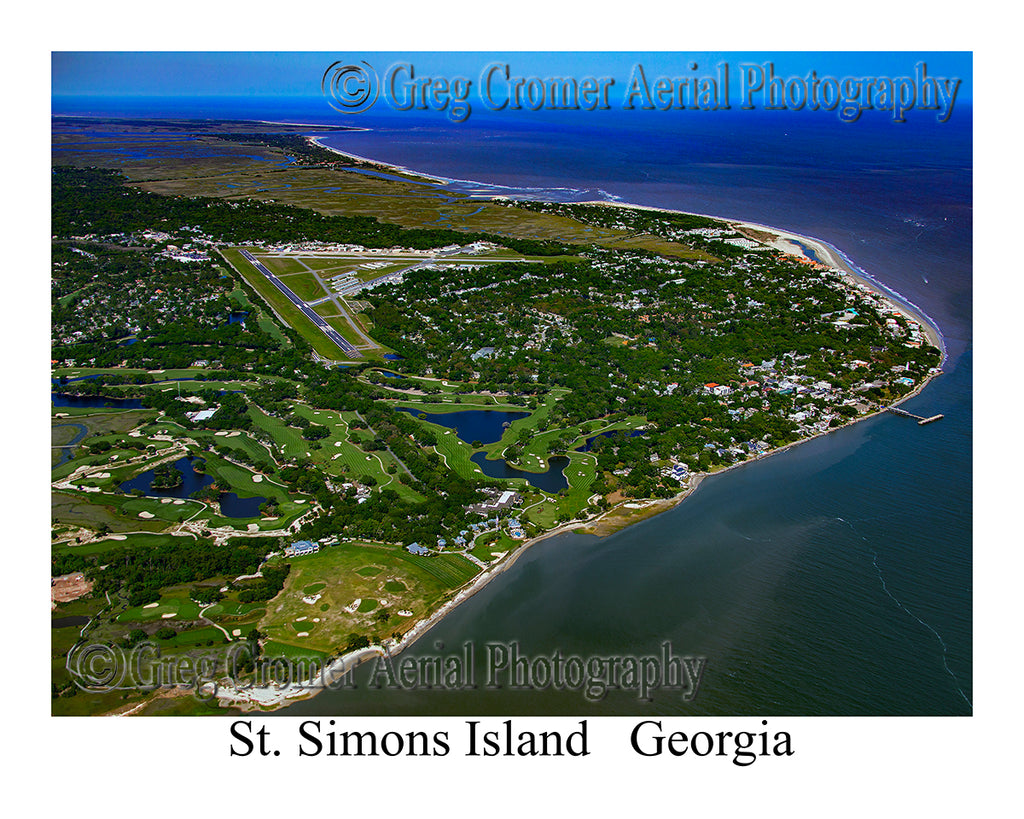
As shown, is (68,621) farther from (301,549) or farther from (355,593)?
(355,593)

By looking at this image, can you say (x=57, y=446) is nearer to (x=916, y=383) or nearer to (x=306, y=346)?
(x=306, y=346)

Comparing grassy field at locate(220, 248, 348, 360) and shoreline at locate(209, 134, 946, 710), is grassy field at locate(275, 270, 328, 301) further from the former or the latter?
shoreline at locate(209, 134, 946, 710)

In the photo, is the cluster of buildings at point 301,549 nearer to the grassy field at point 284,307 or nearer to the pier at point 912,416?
the grassy field at point 284,307

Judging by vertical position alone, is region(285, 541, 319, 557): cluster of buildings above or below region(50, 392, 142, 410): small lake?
below

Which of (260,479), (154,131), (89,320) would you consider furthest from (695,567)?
(154,131)

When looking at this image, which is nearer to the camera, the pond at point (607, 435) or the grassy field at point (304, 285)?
the pond at point (607, 435)

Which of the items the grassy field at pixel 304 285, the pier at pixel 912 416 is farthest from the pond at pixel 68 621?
the pier at pixel 912 416

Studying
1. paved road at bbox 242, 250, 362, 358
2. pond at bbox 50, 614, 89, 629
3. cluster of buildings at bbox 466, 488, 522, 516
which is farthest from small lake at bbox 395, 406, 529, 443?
pond at bbox 50, 614, 89, 629
